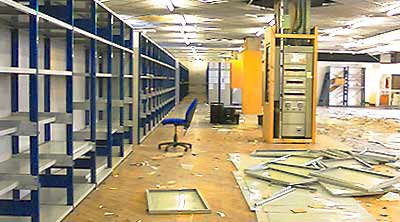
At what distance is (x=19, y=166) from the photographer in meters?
3.97

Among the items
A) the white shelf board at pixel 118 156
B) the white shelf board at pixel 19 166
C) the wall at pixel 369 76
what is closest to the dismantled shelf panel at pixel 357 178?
the white shelf board at pixel 118 156

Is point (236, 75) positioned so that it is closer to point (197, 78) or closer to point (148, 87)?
point (148, 87)

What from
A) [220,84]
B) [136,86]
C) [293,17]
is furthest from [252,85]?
[136,86]

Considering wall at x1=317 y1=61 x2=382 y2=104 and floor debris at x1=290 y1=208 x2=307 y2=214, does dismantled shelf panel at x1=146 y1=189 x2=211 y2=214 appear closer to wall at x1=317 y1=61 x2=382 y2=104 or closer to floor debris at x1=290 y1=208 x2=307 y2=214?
floor debris at x1=290 y1=208 x2=307 y2=214

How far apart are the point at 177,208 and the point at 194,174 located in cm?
178

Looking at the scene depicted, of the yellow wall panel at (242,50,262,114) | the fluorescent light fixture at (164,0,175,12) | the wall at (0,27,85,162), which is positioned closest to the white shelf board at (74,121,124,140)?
the wall at (0,27,85,162)

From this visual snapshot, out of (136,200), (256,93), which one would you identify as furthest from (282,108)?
(256,93)

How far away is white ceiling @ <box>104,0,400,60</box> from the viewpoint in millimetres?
11374

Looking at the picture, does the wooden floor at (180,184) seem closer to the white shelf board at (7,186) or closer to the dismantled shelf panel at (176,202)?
the dismantled shelf panel at (176,202)

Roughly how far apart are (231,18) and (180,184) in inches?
341

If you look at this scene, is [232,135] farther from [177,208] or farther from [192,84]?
[192,84]

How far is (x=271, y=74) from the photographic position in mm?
9984

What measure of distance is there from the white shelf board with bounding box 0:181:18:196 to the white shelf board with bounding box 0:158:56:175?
0.19 m

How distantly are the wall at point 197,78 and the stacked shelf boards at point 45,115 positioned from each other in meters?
30.3
